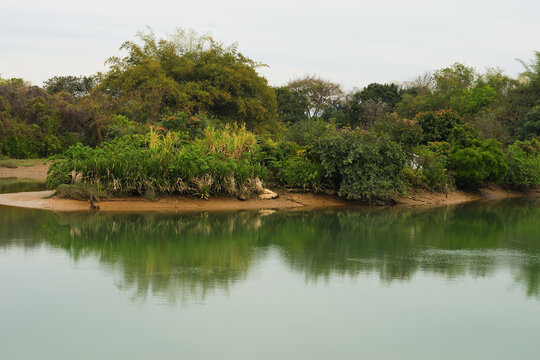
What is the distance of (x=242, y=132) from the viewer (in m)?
21.2

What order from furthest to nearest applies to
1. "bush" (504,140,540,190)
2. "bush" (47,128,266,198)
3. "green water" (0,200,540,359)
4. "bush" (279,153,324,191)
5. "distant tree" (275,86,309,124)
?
1. "distant tree" (275,86,309,124)
2. "bush" (504,140,540,190)
3. "bush" (279,153,324,191)
4. "bush" (47,128,266,198)
5. "green water" (0,200,540,359)

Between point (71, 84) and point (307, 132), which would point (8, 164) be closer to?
point (307, 132)

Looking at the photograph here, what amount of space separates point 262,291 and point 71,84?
165ft

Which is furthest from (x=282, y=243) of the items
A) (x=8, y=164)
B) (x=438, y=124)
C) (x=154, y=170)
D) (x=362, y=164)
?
(x=8, y=164)

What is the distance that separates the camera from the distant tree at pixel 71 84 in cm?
5422

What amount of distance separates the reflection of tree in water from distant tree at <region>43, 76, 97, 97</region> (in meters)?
41.1

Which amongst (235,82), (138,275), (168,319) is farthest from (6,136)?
(168,319)

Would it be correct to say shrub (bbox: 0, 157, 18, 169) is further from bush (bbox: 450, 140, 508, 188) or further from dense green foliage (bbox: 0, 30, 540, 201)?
bush (bbox: 450, 140, 508, 188)

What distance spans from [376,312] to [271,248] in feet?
15.1

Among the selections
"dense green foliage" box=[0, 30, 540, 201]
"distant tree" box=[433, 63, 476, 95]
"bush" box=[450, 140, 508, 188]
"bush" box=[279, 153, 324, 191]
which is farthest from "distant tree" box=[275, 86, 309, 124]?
"bush" box=[279, 153, 324, 191]

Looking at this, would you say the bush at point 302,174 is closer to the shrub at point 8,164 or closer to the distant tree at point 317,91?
the shrub at point 8,164

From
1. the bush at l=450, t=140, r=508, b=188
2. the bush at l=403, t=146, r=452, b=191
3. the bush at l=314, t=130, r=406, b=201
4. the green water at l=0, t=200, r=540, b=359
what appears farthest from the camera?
the bush at l=450, t=140, r=508, b=188

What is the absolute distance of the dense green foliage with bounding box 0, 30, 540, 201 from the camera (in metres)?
17.8

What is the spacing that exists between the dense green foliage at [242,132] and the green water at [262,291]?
282 centimetres
